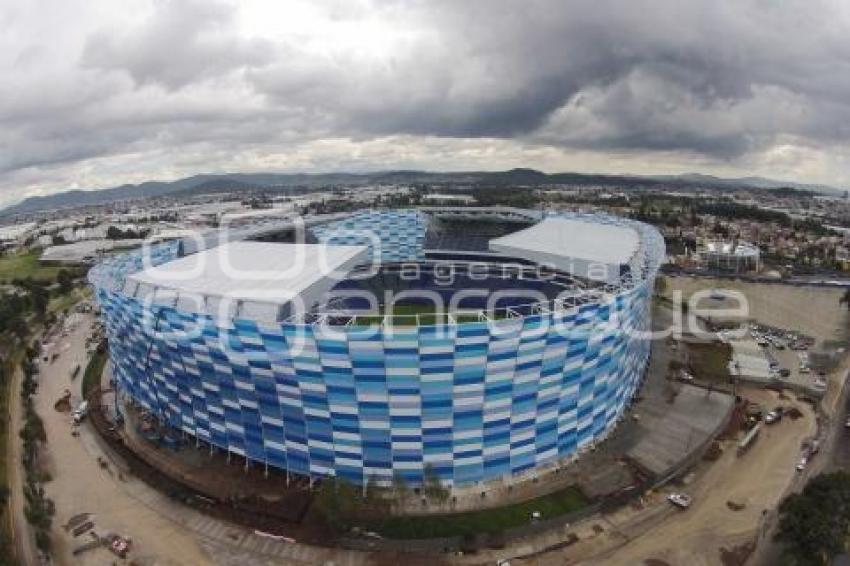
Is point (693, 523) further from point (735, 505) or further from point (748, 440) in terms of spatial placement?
point (748, 440)

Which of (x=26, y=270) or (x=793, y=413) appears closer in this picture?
(x=793, y=413)

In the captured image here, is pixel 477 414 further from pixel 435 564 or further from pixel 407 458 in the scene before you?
pixel 435 564

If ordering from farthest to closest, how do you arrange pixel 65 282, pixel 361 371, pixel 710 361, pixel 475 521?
pixel 65 282 < pixel 710 361 < pixel 475 521 < pixel 361 371

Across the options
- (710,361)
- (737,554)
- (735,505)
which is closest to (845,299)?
(710,361)

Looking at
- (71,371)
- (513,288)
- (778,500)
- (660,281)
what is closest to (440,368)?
(778,500)

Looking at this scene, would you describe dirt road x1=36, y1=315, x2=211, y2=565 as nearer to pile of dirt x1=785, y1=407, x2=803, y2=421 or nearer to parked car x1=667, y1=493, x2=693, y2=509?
parked car x1=667, y1=493, x2=693, y2=509

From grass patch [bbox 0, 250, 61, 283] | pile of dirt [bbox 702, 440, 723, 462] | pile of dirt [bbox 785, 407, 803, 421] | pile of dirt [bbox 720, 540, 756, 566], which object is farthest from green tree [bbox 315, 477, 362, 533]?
grass patch [bbox 0, 250, 61, 283]
